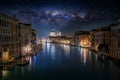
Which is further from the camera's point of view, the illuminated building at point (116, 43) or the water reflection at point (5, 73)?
the illuminated building at point (116, 43)

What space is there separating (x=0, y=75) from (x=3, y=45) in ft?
46.3

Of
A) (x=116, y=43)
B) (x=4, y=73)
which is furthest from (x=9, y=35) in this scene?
(x=116, y=43)

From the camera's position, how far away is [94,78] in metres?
42.3

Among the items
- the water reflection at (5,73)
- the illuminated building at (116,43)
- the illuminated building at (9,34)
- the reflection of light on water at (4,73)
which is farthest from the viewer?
the illuminated building at (116,43)

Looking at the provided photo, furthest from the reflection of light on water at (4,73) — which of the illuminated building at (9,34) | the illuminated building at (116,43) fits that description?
the illuminated building at (116,43)

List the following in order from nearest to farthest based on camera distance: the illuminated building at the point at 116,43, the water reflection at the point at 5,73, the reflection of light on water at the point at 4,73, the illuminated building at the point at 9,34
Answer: the water reflection at the point at 5,73
the reflection of light on water at the point at 4,73
the illuminated building at the point at 9,34
the illuminated building at the point at 116,43

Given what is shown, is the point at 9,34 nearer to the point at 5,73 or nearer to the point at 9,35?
the point at 9,35

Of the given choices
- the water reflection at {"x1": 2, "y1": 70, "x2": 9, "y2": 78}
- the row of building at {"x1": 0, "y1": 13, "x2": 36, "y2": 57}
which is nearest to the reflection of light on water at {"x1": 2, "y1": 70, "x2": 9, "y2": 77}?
the water reflection at {"x1": 2, "y1": 70, "x2": 9, "y2": 78}

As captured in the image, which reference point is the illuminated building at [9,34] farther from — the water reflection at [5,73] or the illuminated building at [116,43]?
the illuminated building at [116,43]

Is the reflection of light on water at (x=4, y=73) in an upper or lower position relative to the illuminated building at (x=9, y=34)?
lower

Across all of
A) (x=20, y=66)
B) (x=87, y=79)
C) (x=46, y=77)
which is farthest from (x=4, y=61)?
(x=87, y=79)

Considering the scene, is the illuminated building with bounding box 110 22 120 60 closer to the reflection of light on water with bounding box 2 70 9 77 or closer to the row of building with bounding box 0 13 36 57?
the row of building with bounding box 0 13 36 57

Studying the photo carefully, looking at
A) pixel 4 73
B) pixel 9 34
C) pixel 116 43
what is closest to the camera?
pixel 4 73

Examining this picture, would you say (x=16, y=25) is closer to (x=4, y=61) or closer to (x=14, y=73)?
(x=4, y=61)
